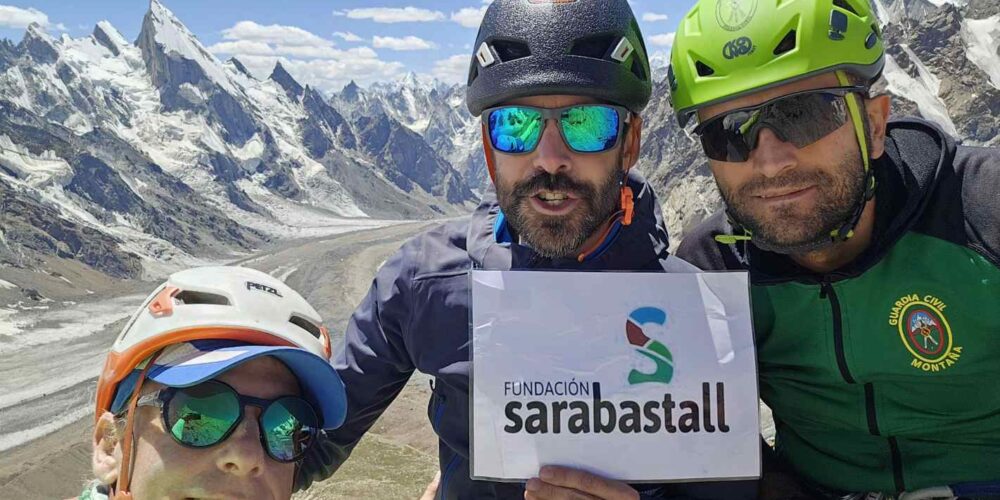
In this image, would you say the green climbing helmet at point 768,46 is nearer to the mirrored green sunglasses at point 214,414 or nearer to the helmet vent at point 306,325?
the helmet vent at point 306,325

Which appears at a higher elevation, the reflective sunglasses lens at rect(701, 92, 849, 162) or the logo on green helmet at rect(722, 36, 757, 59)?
the logo on green helmet at rect(722, 36, 757, 59)

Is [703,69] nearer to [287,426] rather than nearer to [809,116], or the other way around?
[809,116]

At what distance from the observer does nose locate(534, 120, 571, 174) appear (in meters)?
4.19

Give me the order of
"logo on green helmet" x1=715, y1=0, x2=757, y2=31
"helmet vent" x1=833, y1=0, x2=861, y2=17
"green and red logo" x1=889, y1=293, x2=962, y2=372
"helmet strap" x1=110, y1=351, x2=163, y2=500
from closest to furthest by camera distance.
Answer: "helmet strap" x1=110, y1=351, x2=163, y2=500
"green and red logo" x1=889, y1=293, x2=962, y2=372
"logo on green helmet" x1=715, y1=0, x2=757, y2=31
"helmet vent" x1=833, y1=0, x2=861, y2=17

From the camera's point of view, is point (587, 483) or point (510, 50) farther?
point (510, 50)

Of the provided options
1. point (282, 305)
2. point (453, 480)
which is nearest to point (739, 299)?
point (453, 480)

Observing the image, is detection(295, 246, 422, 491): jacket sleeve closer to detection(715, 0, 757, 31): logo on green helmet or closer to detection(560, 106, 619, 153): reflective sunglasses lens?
detection(560, 106, 619, 153): reflective sunglasses lens

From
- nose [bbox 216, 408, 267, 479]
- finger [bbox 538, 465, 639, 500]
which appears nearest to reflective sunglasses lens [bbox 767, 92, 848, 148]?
finger [bbox 538, 465, 639, 500]

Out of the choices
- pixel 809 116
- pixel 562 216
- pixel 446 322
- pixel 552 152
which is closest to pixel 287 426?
pixel 446 322

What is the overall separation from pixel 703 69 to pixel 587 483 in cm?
265

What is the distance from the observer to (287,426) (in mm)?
4020

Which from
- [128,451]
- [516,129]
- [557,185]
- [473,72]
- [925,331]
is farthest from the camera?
[473,72]

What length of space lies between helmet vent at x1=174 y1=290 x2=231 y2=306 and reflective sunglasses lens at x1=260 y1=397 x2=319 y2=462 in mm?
619

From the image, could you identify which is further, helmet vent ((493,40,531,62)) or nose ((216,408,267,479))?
helmet vent ((493,40,531,62))
